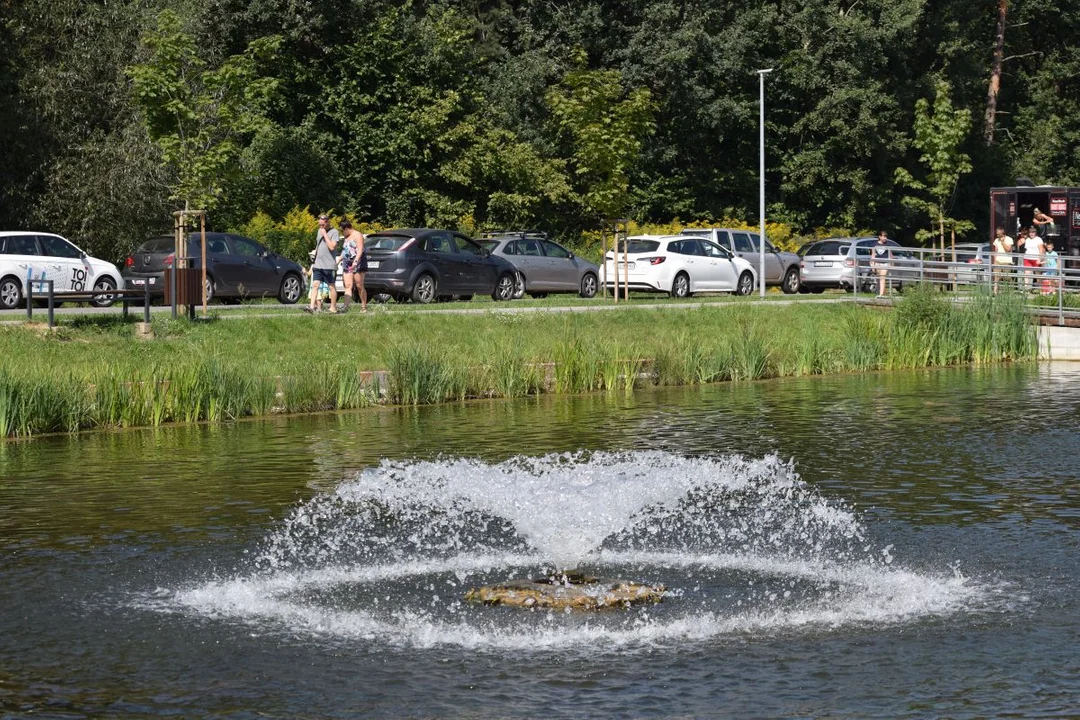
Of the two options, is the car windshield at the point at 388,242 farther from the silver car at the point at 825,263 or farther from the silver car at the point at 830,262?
the silver car at the point at 825,263

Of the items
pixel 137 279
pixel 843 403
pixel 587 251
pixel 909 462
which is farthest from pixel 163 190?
pixel 909 462

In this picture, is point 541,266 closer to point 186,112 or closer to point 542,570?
point 186,112

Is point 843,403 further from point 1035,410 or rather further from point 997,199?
point 997,199

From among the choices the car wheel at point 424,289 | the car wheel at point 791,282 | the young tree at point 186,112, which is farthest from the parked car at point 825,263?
the young tree at point 186,112

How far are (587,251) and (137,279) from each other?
21630 millimetres

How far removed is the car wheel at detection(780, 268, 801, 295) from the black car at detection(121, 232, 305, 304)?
53.2ft

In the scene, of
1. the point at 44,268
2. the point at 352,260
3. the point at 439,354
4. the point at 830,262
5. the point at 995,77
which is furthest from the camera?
the point at 995,77

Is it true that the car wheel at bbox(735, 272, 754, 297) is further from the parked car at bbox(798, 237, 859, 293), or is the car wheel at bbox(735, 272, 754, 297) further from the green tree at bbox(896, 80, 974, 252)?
the green tree at bbox(896, 80, 974, 252)

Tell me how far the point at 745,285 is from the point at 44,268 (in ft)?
61.7

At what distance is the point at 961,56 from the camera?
6662 centimetres

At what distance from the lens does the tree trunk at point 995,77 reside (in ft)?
234

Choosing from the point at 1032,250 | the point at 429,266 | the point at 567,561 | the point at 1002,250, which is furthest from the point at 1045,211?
the point at 567,561

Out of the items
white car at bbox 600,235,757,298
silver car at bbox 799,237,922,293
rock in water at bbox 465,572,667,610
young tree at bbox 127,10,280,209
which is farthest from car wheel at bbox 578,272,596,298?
rock in water at bbox 465,572,667,610

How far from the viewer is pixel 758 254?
4691cm
